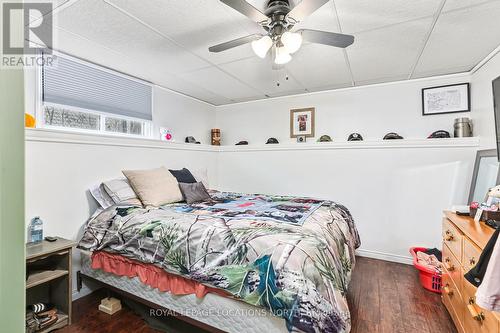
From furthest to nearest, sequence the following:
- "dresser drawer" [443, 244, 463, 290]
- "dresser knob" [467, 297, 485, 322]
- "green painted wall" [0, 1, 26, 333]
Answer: "dresser drawer" [443, 244, 463, 290] < "dresser knob" [467, 297, 485, 322] < "green painted wall" [0, 1, 26, 333]

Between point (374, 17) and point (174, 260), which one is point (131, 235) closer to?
point (174, 260)

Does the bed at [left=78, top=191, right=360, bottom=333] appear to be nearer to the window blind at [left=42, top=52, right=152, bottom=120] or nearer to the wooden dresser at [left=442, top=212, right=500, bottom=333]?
the wooden dresser at [left=442, top=212, right=500, bottom=333]

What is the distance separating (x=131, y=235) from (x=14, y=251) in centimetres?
160

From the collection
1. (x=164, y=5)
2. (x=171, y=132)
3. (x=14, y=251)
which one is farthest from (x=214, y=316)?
(x=171, y=132)

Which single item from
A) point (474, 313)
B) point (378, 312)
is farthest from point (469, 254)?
point (378, 312)

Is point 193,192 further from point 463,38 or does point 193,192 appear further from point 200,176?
point 463,38

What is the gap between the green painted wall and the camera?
0.45m

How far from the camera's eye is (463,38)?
204cm

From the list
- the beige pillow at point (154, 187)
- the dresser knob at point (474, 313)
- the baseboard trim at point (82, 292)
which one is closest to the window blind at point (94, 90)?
the beige pillow at point (154, 187)

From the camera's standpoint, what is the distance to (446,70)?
2756 mm

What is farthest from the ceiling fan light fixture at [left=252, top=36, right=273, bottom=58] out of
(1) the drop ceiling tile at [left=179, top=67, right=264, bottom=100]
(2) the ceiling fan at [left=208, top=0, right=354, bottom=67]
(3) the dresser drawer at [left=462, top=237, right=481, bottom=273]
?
(3) the dresser drawer at [left=462, top=237, right=481, bottom=273]

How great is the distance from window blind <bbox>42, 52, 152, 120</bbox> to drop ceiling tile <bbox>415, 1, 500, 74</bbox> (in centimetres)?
314

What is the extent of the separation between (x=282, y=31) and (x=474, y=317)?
80.5 inches

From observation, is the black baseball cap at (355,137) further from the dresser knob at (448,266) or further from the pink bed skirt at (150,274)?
the pink bed skirt at (150,274)
